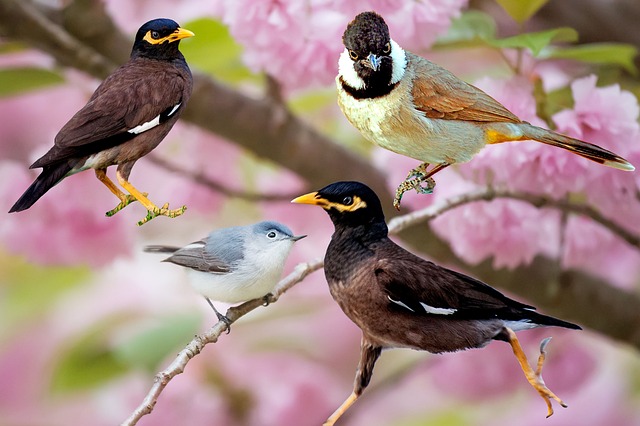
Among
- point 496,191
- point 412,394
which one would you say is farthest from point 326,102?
point 412,394

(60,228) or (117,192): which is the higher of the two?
(117,192)

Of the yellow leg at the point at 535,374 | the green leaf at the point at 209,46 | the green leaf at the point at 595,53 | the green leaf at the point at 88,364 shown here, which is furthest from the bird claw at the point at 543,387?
the green leaf at the point at 88,364

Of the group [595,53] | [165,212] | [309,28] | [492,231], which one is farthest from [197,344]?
[595,53]

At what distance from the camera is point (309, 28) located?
73 centimetres

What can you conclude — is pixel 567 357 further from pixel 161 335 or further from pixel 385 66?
pixel 385 66

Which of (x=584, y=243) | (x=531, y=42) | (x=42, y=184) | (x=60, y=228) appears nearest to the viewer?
(x=42, y=184)

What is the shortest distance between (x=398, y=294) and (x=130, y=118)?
0.21m

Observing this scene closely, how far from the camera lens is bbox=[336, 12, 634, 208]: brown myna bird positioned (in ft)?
1.84

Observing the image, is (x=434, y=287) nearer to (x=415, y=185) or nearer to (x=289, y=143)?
(x=415, y=185)

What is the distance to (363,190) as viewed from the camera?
58 centimetres

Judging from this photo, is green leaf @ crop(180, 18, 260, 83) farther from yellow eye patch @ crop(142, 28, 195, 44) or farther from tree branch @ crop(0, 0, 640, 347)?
yellow eye patch @ crop(142, 28, 195, 44)

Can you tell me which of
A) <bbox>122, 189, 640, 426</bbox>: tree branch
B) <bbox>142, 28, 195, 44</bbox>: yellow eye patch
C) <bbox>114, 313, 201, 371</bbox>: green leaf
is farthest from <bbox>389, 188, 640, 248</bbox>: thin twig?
<bbox>114, 313, 201, 371</bbox>: green leaf

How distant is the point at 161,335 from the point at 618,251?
0.87 meters

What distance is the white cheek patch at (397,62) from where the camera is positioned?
58cm
